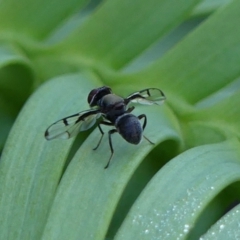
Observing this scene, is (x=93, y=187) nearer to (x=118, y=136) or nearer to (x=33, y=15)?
(x=118, y=136)

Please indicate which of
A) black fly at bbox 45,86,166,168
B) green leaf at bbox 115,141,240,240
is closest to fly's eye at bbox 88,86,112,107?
black fly at bbox 45,86,166,168

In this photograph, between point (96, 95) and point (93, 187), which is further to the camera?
point (96, 95)

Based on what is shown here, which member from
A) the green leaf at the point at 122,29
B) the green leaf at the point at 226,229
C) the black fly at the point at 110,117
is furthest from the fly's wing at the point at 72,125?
the green leaf at the point at 226,229

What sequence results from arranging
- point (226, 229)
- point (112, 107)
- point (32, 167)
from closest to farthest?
point (226, 229), point (32, 167), point (112, 107)

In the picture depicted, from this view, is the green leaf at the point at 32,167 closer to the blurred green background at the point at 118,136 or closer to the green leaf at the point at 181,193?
the blurred green background at the point at 118,136

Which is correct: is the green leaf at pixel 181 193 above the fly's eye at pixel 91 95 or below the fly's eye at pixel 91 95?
below

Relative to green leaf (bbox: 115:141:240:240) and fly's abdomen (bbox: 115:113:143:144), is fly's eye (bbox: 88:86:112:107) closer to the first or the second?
fly's abdomen (bbox: 115:113:143:144)

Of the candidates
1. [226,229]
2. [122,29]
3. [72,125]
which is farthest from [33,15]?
[226,229]

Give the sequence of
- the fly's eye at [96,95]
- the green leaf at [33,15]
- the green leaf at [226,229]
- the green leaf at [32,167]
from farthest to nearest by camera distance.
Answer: the green leaf at [33,15]
the fly's eye at [96,95]
the green leaf at [32,167]
the green leaf at [226,229]
